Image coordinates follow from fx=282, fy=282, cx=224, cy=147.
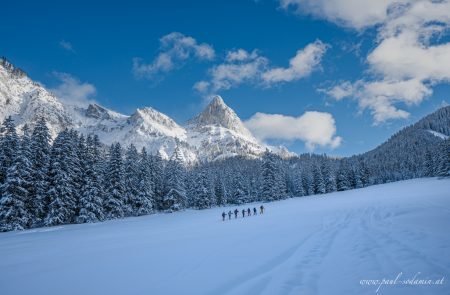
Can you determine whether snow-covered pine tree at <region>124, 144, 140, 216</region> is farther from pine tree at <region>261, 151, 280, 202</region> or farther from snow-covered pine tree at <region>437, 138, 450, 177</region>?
snow-covered pine tree at <region>437, 138, 450, 177</region>

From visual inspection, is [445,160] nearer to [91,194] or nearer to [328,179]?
Result: [328,179]

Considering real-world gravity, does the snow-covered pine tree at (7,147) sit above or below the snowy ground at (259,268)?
above

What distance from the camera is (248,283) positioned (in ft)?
22.9

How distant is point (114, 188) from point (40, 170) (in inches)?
483

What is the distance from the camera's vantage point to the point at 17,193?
32.6m

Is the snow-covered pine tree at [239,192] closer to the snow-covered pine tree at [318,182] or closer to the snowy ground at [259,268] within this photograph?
the snow-covered pine tree at [318,182]

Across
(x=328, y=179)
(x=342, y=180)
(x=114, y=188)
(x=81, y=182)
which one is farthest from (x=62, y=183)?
(x=342, y=180)

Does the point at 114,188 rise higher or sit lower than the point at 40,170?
lower

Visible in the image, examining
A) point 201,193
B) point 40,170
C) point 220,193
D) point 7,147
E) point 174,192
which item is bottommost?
point 220,193

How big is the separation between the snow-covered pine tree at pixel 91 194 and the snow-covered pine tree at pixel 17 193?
6.32 m

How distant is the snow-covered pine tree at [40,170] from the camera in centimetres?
3491

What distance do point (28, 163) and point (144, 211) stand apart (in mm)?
22500

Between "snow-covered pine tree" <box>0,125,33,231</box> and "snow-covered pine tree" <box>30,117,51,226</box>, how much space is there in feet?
2.41

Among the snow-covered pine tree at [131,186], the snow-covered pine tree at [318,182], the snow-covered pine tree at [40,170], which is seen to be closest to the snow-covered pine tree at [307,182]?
the snow-covered pine tree at [318,182]
